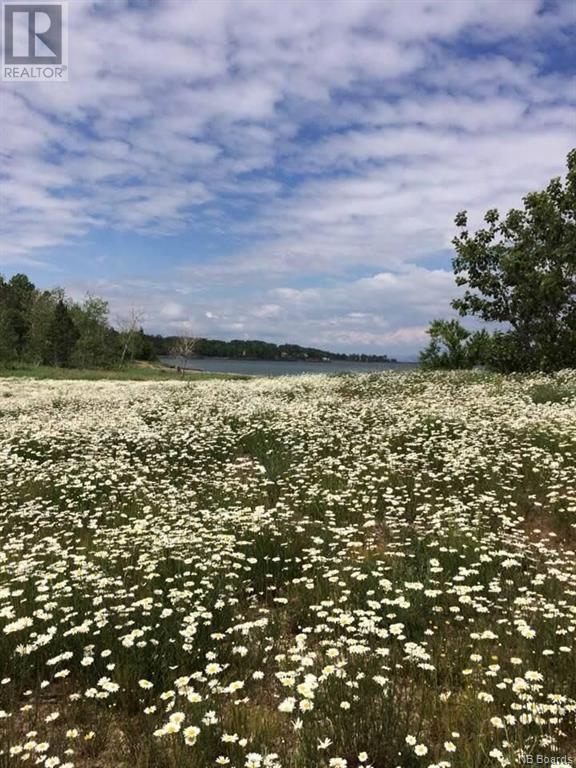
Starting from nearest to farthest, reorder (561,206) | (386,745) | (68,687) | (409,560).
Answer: (386,745) < (68,687) < (409,560) < (561,206)

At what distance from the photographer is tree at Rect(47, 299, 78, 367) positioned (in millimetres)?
84438

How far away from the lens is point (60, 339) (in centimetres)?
8494

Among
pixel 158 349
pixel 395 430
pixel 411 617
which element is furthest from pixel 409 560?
pixel 158 349

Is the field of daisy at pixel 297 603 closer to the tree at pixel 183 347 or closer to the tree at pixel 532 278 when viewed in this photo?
the tree at pixel 532 278

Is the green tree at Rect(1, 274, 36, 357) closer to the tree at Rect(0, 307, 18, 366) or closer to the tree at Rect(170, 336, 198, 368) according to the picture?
the tree at Rect(0, 307, 18, 366)

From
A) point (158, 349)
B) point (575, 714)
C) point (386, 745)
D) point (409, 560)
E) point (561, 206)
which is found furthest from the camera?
point (158, 349)

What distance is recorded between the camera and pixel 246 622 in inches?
223

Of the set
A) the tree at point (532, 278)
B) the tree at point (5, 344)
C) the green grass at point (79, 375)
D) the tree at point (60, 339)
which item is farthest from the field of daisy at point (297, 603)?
the tree at point (60, 339)

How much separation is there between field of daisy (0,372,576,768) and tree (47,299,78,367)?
252ft

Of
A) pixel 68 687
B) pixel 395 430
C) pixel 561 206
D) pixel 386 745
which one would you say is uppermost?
pixel 561 206

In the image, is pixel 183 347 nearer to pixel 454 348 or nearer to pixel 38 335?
pixel 38 335

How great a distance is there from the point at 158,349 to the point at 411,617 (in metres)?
168

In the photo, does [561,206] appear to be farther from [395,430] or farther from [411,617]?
[411,617]

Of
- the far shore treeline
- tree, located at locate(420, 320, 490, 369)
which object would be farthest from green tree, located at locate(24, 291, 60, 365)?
tree, located at locate(420, 320, 490, 369)
